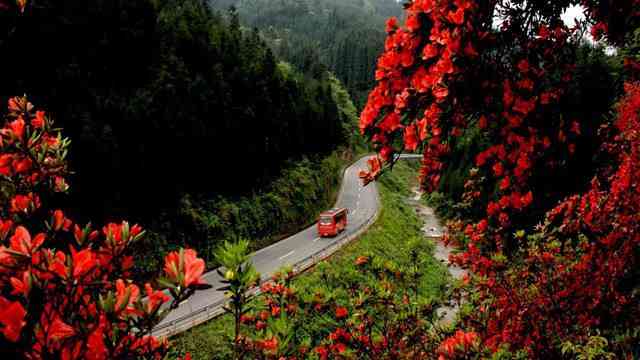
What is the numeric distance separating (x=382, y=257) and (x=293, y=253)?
201 inches

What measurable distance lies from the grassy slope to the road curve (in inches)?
18.2

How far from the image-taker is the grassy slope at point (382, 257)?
1250 cm

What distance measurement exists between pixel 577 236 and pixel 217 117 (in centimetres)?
1993

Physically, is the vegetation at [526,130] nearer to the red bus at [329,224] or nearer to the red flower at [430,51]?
the red flower at [430,51]

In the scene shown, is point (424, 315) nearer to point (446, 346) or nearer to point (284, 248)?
point (446, 346)

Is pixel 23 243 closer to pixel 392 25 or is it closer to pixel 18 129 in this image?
pixel 18 129

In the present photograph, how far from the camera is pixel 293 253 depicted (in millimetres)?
20812

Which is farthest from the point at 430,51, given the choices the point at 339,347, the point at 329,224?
the point at 329,224

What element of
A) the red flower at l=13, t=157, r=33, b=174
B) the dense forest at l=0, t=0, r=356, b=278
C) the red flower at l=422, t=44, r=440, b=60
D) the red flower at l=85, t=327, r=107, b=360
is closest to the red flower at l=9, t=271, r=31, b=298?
the red flower at l=85, t=327, r=107, b=360

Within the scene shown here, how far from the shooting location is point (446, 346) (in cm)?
307

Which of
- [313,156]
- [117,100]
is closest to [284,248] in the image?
[117,100]

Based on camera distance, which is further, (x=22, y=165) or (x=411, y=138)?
(x=411, y=138)

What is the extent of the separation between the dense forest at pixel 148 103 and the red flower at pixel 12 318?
9.13 meters

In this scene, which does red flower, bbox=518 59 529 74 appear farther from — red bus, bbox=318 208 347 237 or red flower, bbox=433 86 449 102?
red bus, bbox=318 208 347 237
